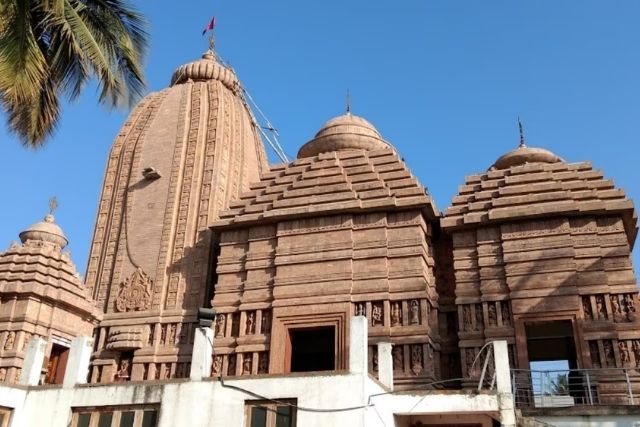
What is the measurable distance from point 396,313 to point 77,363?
8429 millimetres

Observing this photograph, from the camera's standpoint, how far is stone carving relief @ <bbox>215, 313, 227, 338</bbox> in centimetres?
1886

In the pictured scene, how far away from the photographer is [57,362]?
761 inches

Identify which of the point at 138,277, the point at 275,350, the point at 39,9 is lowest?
the point at 275,350

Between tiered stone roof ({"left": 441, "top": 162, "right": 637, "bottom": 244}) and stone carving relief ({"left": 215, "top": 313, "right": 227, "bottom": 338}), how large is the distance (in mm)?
6849

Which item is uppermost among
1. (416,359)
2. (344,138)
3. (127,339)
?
(344,138)

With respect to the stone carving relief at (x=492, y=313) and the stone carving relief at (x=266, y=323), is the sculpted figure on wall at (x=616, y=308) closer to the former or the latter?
the stone carving relief at (x=492, y=313)

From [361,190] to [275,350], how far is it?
541 centimetres

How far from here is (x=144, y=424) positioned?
Result: 11.3 meters

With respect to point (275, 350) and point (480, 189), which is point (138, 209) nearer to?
point (275, 350)

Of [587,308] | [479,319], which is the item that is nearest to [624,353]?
[587,308]

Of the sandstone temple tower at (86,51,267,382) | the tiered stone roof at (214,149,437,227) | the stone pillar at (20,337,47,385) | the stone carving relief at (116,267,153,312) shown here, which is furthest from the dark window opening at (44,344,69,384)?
the stone pillar at (20,337,47,385)

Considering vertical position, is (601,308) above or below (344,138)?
below

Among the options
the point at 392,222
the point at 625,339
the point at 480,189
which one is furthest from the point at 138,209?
the point at 625,339

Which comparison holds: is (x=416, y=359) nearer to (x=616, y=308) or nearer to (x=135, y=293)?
(x=616, y=308)
